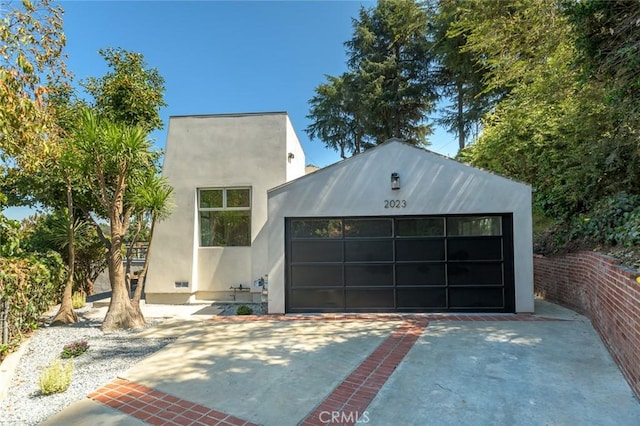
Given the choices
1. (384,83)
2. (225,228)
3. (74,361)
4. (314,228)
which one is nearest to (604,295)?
(314,228)

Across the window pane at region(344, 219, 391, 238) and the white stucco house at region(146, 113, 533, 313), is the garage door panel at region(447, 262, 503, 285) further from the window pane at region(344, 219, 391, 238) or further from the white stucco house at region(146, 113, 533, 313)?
the window pane at region(344, 219, 391, 238)

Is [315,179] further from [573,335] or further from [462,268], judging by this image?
[573,335]

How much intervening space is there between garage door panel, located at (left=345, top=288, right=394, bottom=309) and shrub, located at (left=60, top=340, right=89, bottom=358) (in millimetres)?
5462

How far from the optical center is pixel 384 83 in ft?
66.1

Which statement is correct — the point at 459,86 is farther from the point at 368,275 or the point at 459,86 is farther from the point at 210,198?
the point at 210,198

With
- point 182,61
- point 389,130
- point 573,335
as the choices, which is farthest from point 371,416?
point 389,130

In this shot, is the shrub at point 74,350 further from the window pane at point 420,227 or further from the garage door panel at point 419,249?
the window pane at point 420,227

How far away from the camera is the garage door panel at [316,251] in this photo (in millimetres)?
8766

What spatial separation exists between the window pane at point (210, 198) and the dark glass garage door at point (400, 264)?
10.8 ft

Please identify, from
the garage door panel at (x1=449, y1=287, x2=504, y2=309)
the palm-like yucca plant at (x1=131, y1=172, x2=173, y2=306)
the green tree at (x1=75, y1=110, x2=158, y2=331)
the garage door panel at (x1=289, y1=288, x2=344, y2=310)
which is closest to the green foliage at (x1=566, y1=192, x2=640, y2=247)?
the garage door panel at (x1=449, y1=287, x2=504, y2=309)

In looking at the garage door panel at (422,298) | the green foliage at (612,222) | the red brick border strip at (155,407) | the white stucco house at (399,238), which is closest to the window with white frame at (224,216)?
the white stucco house at (399,238)

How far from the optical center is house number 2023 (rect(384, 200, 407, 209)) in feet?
27.7

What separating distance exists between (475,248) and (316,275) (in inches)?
155

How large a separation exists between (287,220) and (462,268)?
4469mm
